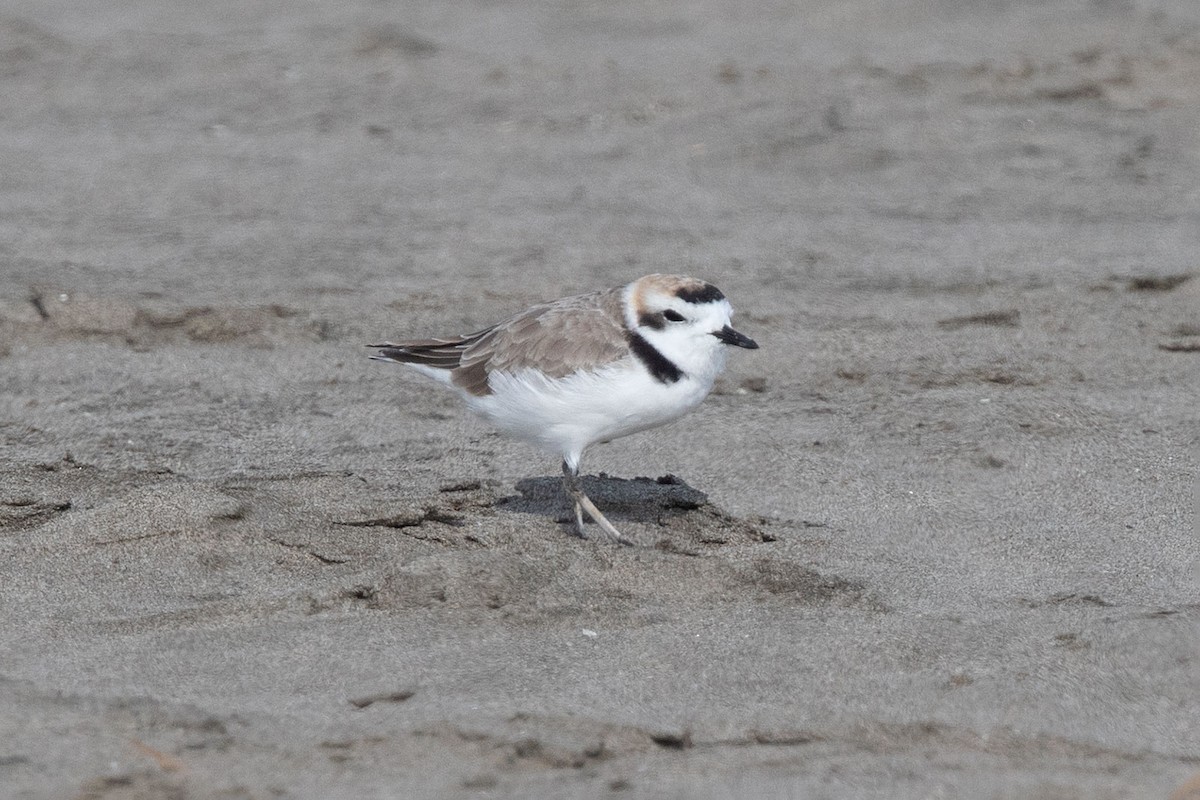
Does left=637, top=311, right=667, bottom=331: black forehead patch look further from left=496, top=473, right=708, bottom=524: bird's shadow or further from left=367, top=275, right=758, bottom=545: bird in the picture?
left=496, top=473, right=708, bottom=524: bird's shadow

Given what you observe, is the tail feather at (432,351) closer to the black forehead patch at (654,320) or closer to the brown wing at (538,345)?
the brown wing at (538,345)

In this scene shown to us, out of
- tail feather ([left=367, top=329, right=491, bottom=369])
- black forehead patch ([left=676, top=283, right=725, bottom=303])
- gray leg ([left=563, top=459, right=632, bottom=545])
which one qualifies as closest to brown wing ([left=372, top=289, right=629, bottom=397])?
tail feather ([left=367, top=329, right=491, bottom=369])

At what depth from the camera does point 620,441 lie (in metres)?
6.32

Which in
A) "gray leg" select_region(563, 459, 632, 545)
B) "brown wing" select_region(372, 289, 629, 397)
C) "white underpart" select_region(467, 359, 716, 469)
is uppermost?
"brown wing" select_region(372, 289, 629, 397)

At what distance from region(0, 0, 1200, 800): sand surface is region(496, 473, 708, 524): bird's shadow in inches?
1.4

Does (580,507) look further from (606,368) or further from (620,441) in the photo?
(620,441)

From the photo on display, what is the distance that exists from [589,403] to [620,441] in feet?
3.73

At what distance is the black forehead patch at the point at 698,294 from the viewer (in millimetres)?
5219

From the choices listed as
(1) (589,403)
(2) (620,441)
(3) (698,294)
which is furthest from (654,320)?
(2) (620,441)

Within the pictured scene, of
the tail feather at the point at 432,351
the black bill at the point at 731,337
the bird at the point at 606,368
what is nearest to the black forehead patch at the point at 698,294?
the bird at the point at 606,368

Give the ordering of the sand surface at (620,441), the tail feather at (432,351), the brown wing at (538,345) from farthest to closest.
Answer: the tail feather at (432,351)
the brown wing at (538,345)
the sand surface at (620,441)

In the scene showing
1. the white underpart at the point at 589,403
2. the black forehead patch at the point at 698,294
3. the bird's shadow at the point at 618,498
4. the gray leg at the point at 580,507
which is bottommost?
the bird's shadow at the point at 618,498

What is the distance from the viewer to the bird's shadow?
558 cm

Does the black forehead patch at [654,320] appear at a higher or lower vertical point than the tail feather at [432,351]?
higher
